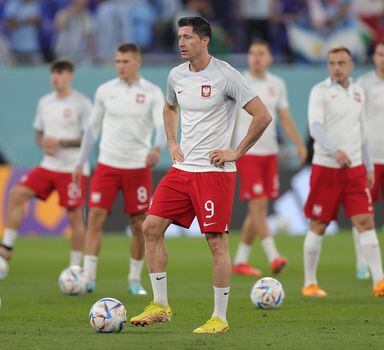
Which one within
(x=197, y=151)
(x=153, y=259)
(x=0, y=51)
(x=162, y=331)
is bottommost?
(x=162, y=331)

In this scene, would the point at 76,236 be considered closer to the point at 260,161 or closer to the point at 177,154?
the point at 260,161

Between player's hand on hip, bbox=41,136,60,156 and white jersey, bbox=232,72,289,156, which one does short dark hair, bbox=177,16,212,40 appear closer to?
player's hand on hip, bbox=41,136,60,156

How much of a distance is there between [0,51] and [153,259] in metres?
12.8

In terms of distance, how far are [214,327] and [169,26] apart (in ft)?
45.6

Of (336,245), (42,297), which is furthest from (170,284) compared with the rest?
(336,245)

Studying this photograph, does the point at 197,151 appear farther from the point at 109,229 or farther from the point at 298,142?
the point at 109,229

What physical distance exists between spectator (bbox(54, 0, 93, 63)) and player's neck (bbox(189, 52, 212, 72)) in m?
12.2

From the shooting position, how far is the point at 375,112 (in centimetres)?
1405

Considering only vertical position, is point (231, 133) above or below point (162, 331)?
above

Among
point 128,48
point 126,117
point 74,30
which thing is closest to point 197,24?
point 128,48

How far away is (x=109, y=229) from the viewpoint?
21.3 m

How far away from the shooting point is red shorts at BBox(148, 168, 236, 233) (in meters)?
9.48

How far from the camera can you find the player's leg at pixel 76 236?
47.3 ft

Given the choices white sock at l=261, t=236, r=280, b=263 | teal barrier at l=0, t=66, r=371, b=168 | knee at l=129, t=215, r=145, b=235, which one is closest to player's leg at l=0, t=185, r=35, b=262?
knee at l=129, t=215, r=145, b=235
